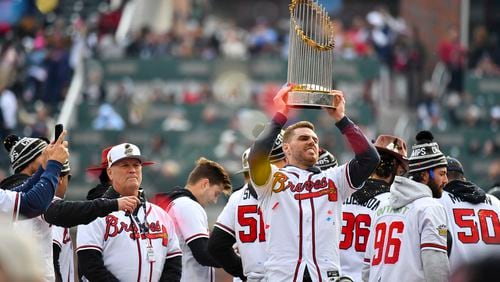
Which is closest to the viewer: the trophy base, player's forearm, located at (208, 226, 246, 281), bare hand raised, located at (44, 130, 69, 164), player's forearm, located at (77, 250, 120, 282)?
bare hand raised, located at (44, 130, 69, 164)

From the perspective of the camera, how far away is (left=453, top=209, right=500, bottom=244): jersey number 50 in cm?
970

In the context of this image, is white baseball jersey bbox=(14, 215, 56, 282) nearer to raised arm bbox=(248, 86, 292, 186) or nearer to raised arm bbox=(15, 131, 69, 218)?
raised arm bbox=(15, 131, 69, 218)

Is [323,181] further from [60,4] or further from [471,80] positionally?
Answer: [60,4]

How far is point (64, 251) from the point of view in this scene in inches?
412

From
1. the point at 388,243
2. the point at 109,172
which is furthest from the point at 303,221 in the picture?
the point at 109,172

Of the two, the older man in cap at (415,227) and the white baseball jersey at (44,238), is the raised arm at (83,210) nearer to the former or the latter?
the white baseball jersey at (44,238)

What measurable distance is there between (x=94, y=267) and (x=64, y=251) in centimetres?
88

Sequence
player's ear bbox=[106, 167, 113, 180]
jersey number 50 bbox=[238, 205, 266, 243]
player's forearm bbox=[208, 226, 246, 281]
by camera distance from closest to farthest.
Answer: player's ear bbox=[106, 167, 113, 180] → jersey number 50 bbox=[238, 205, 266, 243] → player's forearm bbox=[208, 226, 246, 281]

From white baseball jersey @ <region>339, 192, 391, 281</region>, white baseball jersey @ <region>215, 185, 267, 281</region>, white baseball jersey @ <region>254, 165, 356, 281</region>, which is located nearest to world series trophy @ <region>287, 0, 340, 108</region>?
white baseball jersey @ <region>254, 165, 356, 281</region>

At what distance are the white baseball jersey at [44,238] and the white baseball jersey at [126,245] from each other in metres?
0.24

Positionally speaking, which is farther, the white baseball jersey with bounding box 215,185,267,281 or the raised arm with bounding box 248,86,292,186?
the white baseball jersey with bounding box 215,185,267,281

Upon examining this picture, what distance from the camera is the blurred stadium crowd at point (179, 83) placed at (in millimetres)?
26219

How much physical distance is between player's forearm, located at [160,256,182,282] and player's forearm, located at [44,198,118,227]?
0.85 m

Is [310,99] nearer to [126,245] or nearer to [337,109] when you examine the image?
[337,109]
